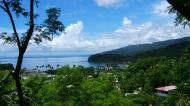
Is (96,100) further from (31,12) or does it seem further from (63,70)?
(31,12)

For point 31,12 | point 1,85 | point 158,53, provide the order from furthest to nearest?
point 158,53, point 1,85, point 31,12

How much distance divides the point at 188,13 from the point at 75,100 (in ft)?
39.5

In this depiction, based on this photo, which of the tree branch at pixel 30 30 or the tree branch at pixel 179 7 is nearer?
the tree branch at pixel 179 7

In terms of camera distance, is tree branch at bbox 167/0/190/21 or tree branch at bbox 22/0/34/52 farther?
tree branch at bbox 22/0/34/52

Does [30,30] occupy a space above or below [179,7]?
above

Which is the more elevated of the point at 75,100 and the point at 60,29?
the point at 60,29

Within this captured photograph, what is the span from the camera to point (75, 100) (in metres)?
17.0

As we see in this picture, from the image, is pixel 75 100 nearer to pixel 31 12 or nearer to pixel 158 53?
pixel 31 12

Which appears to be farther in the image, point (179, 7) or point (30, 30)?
point (30, 30)

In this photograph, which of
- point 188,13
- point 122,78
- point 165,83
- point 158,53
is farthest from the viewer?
point 158,53

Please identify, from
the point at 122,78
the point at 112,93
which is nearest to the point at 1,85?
the point at 112,93

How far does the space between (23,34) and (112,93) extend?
939 centimetres

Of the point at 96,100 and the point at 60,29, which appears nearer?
the point at 60,29

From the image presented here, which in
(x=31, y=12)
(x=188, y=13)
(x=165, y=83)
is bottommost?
(x=165, y=83)
